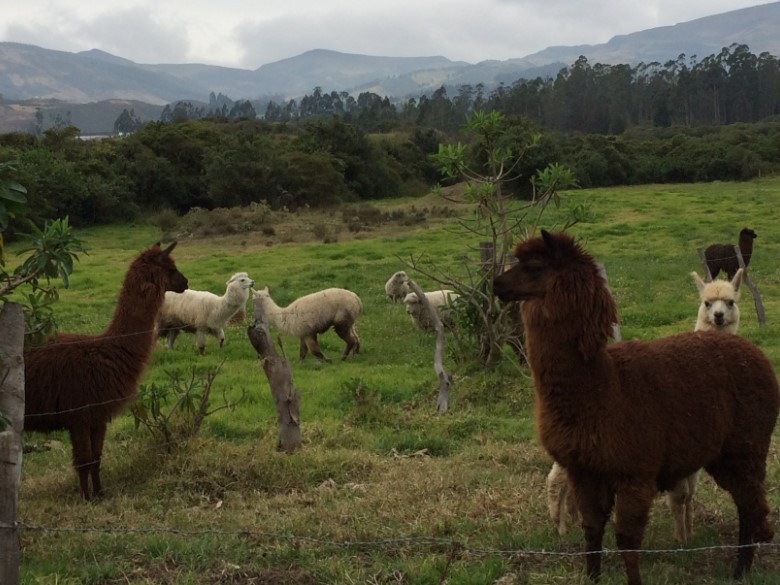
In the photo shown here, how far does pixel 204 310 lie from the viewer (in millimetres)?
13633

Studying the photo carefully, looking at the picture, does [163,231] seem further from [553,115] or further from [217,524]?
[553,115]

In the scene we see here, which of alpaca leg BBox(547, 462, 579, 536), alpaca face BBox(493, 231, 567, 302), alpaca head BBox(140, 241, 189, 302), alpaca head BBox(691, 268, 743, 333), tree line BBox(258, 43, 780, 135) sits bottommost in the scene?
alpaca leg BBox(547, 462, 579, 536)

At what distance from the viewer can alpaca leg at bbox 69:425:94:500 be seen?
6.34 meters

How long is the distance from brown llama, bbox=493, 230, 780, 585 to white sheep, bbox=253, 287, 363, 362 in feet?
27.7

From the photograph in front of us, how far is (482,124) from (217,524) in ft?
17.5

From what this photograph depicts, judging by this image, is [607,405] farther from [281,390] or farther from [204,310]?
[204,310]

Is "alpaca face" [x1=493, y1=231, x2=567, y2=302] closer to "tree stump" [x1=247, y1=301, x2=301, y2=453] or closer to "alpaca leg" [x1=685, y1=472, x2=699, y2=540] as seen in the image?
"alpaca leg" [x1=685, y1=472, x2=699, y2=540]

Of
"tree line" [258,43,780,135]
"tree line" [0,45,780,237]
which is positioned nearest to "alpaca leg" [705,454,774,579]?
"tree line" [0,45,780,237]

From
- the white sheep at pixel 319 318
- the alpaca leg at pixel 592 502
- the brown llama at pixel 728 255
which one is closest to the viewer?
the alpaca leg at pixel 592 502

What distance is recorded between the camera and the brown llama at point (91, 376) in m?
6.27

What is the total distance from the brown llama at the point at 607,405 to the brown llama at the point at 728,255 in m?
12.8

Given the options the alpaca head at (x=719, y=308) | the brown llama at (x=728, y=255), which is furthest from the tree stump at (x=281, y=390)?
the brown llama at (x=728, y=255)

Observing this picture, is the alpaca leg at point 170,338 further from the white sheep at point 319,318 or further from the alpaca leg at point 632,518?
the alpaca leg at point 632,518

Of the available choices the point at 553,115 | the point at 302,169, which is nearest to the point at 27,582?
the point at 302,169
